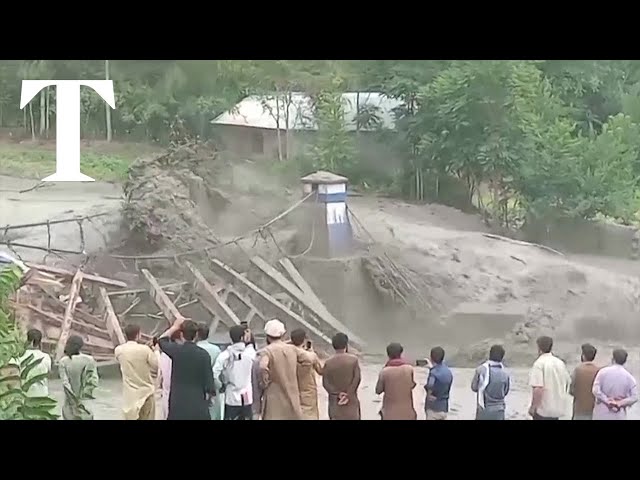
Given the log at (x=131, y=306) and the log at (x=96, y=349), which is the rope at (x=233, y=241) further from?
the log at (x=96, y=349)

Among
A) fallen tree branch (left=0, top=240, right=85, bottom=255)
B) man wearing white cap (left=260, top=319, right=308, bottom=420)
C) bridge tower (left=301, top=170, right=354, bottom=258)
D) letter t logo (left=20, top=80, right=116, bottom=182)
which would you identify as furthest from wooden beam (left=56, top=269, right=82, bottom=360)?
bridge tower (left=301, top=170, right=354, bottom=258)

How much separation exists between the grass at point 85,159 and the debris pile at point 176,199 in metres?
0.07

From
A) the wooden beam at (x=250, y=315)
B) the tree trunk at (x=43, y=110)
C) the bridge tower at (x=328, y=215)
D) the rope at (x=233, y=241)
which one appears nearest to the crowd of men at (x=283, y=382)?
the wooden beam at (x=250, y=315)

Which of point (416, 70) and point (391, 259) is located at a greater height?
point (416, 70)

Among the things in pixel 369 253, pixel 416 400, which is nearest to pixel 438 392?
pixel 416 400

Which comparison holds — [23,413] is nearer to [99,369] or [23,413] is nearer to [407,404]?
[99,369]

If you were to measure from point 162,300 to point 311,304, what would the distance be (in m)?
0.87

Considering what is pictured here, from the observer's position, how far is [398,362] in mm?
5426

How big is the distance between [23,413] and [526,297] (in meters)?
2.93

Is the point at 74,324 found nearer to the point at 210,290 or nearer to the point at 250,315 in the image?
the point at 210,290

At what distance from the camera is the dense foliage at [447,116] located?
5707 millimetres
